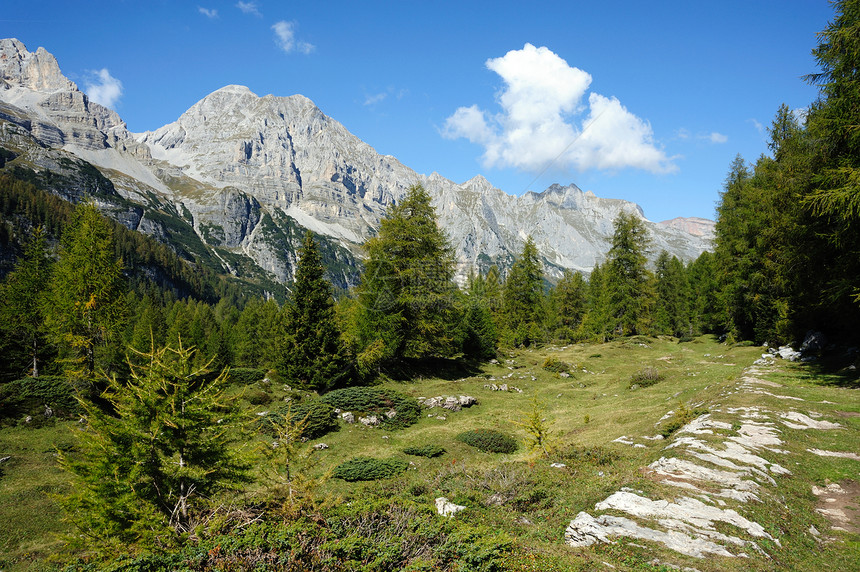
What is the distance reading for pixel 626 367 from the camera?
3584 cm

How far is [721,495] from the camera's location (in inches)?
345

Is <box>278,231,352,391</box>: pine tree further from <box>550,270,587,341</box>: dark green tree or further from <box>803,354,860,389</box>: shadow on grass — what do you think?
<box>550,270,587,341</box>: dark green tree

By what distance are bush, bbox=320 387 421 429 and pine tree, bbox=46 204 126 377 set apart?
1594cm

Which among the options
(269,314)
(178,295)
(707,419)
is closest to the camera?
(707,419)

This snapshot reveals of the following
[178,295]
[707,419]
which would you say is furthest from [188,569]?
[178,295]

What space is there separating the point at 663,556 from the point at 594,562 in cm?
121

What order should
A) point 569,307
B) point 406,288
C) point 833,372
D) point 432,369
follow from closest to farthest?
1. point 833,372
2. point 406,288
3. point 432,369
4. point 569,307

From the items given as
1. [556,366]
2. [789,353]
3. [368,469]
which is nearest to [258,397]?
[368,469]

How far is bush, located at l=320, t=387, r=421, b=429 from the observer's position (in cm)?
2258

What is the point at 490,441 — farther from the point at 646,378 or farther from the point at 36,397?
the point at 36,397

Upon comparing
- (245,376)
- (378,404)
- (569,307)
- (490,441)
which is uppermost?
(569,307)

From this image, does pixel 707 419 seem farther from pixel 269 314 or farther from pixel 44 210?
pixel 44 210

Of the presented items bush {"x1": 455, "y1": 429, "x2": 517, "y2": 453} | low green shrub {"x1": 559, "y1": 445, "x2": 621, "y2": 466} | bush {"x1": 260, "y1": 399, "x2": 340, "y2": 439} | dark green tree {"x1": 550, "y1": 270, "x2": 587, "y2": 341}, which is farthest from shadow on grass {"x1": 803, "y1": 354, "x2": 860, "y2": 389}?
dark green tree {"x1": 550, "y1": 270, "x2": 587, "y2": 341}

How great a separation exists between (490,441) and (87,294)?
26998 millimetres
